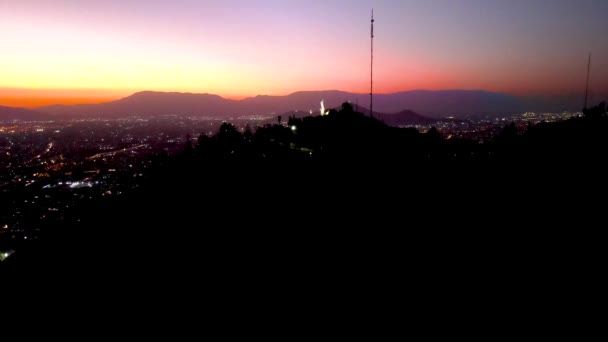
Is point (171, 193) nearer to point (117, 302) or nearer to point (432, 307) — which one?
point (117, 302)

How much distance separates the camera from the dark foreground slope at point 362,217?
10750 millimetres

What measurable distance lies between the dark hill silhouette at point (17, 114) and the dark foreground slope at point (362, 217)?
223603mm

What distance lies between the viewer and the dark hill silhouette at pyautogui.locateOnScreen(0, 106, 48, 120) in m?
186

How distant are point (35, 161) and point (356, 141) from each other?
65.6m

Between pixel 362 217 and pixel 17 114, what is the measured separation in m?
248

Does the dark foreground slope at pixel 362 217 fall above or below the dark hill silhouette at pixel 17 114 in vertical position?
below

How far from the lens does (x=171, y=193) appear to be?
23.0 meters

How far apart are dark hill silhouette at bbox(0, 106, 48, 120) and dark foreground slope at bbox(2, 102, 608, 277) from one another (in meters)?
224

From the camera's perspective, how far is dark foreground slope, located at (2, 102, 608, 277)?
10750mm

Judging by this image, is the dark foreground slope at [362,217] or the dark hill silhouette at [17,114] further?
the dark hill silhouette at [17,114]

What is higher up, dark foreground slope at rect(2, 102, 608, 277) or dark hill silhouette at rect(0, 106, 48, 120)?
dark hill silhouette at rect(0, 106, 48, 120)

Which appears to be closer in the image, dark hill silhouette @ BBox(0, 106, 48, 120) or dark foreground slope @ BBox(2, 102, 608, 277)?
dark foreground slope @ BBox(2, 102, 608, 277)

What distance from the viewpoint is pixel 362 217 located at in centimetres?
1402

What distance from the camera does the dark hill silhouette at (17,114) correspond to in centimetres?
18625
